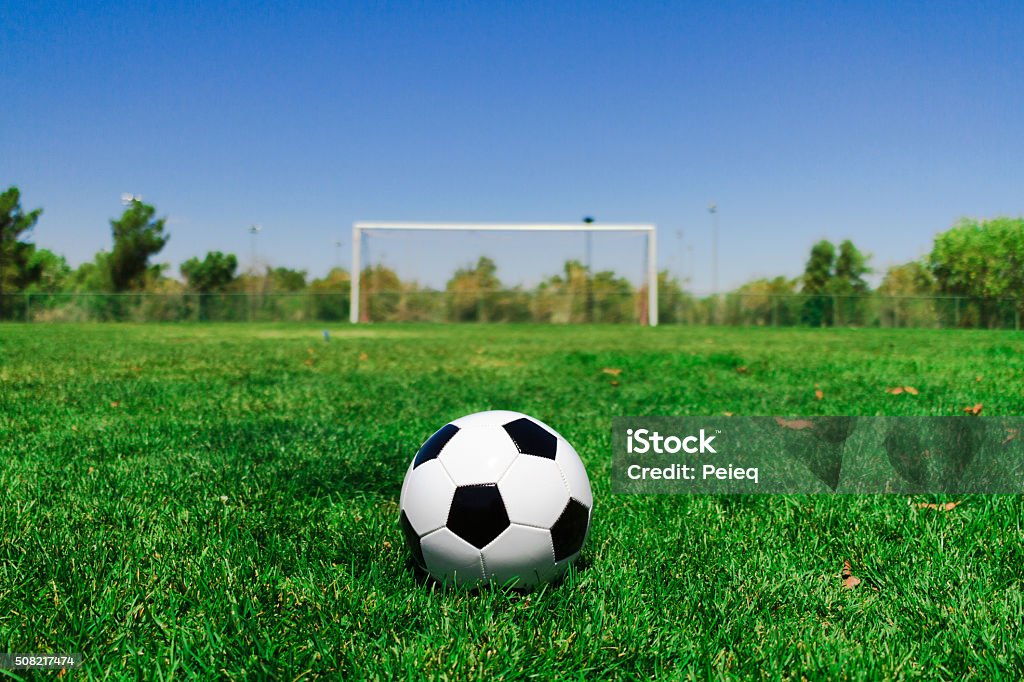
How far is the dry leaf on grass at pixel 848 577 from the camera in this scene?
208 cm

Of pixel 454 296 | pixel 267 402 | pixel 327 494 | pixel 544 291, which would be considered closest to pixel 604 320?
pixel 544 291

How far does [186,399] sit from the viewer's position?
5.74 meters

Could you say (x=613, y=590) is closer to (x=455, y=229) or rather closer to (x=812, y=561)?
(x=812, y=561)

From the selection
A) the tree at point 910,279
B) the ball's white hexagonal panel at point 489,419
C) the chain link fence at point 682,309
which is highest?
the tree at point 910,279

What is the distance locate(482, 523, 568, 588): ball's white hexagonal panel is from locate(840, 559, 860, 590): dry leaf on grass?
98cm

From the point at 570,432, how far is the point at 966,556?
2449 millimetres

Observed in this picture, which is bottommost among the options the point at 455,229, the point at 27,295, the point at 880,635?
the point at 880,635

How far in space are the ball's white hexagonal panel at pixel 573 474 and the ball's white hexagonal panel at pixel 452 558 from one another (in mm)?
388

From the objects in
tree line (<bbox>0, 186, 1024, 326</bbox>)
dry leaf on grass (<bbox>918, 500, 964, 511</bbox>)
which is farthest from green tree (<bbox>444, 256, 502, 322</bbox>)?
dry leaf on grass (<bbox>918, 500, 964, 511</bbox>)

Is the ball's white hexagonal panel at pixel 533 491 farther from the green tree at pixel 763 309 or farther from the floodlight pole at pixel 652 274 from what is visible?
the green tree at pixel 763 309

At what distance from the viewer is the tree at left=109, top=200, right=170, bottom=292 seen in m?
49.6

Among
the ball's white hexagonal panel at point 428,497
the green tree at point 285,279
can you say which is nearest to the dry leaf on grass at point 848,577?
the ball's white hexagonal panel at point 428,497

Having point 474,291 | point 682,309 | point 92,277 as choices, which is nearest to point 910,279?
point 682,309

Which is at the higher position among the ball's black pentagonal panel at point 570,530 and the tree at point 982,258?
the tree at point 982,258
